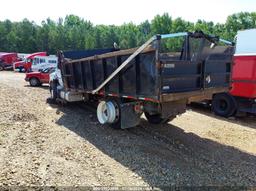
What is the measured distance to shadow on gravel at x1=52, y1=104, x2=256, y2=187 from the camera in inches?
207

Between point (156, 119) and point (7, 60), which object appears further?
point (7, 60)

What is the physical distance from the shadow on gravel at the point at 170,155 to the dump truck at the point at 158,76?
0.46 meters

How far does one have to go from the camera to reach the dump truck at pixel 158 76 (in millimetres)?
6047

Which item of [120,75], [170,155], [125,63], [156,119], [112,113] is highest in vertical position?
[125,63]

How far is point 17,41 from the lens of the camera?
204ft

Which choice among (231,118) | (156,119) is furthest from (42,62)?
(156,119)

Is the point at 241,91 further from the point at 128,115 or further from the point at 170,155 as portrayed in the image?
the point at 170,155

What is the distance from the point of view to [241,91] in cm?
1033

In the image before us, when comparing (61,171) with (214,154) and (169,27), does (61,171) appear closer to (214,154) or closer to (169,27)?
(214,154)

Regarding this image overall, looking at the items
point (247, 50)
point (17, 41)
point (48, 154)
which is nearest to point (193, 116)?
point (247, 50)

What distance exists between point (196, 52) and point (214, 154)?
2.29 metres

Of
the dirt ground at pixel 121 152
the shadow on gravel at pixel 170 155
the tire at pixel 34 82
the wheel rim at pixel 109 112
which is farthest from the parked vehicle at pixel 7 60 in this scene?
the wheel rim at pixel 109 112

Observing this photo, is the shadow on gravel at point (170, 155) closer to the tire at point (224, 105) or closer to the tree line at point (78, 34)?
the tire at point (224, 105)

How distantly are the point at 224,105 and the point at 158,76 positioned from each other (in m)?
5.99
